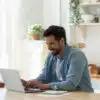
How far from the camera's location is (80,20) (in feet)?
14.8

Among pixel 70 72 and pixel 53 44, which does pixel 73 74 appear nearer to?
pixel 70 72

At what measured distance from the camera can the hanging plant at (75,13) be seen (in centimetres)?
450

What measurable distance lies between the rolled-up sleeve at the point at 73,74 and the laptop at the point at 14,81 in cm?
21

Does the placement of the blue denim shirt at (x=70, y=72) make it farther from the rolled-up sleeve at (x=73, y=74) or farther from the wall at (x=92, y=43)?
the wall at (x=92, y=43)

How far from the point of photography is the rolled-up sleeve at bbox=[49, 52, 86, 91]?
283 cm

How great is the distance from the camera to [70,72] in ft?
9.56

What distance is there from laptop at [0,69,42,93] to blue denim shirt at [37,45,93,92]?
0.23m

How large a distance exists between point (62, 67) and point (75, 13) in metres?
1.64

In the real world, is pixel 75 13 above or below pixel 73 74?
above

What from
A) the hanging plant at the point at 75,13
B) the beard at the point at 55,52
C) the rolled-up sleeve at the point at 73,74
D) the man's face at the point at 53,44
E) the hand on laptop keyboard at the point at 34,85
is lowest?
the hand on laptop keyboard at the point at 34,85

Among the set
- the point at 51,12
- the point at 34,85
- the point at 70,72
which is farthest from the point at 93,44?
the point at 34,85

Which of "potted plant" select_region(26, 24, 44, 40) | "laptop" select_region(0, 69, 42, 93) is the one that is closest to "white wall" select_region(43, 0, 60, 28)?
"potted plant" select_region(26, 24, 44, 40)

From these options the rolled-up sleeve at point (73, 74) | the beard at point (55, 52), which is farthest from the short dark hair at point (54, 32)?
the rolled-up sleeve at point (73, 74)

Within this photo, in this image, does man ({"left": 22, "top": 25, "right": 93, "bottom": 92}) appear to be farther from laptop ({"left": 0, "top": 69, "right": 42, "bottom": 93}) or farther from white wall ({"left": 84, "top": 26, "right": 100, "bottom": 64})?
white wall ({"left": 84, "top": 26, "right": 100, "bottom": 64})
